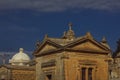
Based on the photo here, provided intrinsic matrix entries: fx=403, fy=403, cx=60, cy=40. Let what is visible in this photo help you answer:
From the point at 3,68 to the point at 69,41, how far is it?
16.4m

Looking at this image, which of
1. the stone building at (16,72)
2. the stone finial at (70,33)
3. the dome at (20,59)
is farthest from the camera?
the dome at (20,59)

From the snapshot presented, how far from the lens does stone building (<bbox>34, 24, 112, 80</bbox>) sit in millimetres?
39156

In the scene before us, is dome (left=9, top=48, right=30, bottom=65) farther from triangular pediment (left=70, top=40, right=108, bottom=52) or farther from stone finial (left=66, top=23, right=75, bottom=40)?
triangular pediment (left=70, top=40, right=108, bottom=52)

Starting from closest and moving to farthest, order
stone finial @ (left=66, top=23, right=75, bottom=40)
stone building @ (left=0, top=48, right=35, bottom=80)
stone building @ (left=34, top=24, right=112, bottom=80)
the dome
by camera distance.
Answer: stone building @ (left=34, top=24, right=112, bottom=80) → stone finial @ (left=66, top=23, right=75, bottom=40) → stone building @ (left=0, top=48, right=35, bottom=80) → the dome

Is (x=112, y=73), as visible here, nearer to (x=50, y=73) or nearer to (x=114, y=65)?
(x=114, y=65)

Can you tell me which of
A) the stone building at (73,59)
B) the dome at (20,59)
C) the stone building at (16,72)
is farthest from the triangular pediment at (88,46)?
the dome at (20,59)

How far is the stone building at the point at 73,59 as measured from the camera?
3916 centimetres

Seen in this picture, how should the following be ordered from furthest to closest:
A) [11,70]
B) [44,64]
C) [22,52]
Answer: [22,52], [11,70], [44,64]

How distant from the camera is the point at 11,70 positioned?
174 ft

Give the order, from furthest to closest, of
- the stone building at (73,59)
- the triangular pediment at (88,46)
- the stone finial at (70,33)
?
the stone finial at (70,33) → the triangular pediment at (88,46) → the stone building at (73,59)

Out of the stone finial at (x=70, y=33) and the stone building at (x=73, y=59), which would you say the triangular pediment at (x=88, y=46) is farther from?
the stone finial at (x=70, y=33)

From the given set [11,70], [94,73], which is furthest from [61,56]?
[11,70]

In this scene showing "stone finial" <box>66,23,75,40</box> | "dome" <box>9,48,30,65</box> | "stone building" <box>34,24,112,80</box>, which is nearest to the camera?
"stone building" <box>34,24,112,80</box>

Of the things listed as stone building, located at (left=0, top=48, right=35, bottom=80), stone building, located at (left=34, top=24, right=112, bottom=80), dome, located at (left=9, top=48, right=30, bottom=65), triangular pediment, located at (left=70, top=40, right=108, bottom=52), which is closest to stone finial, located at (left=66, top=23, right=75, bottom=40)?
stone building, located at (left=34, top=24, right=112, bottom=80)
